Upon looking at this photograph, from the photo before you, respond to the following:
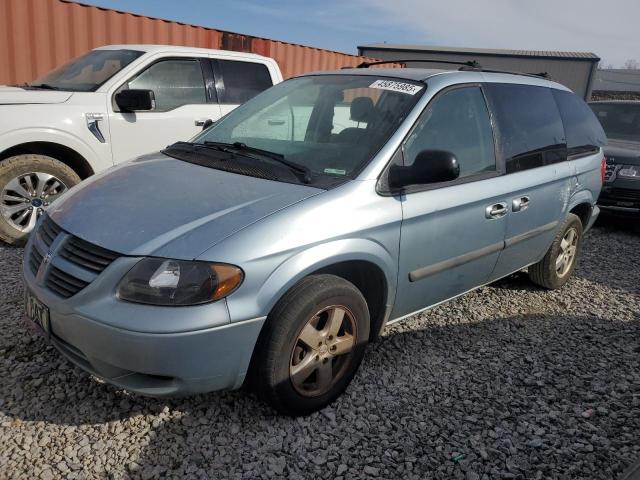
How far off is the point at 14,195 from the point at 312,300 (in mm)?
3521

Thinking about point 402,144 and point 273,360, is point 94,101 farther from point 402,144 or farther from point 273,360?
point 273,360

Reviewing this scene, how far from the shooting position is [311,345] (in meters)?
2.48

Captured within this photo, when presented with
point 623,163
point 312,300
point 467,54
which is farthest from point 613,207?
point 467,54

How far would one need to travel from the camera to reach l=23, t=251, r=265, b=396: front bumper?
6.73 feet

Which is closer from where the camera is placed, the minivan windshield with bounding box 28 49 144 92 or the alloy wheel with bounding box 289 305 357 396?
the alloy wheel with bounding box 289 305 357 396

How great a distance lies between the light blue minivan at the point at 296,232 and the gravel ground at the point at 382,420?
26 centimetres

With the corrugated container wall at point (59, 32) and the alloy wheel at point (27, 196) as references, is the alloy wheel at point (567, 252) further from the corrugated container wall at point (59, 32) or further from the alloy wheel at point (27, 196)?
the corrugated container wall at point (59, 32)

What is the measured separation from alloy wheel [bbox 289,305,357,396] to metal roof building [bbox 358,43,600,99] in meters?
31.3

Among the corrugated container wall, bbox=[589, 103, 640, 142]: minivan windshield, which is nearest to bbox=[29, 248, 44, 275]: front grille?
the corrugated container wall

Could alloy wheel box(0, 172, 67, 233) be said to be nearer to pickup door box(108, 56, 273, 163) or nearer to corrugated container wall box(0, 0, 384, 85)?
pickup door box(108, 56, 273, 163)

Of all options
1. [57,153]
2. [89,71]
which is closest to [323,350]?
[57,153]

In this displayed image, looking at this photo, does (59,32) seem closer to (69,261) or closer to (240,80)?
(240,80)

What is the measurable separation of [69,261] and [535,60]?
36740 millimetres

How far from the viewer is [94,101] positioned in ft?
15.7
